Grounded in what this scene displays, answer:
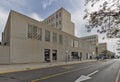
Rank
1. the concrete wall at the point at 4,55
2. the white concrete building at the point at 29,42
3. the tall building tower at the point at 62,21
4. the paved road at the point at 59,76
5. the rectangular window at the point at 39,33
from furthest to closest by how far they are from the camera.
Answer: the tall building tower at the point at 62,21 < the rectangular window at the point at 39,33 < the white concrete building at the point at 29,42 < the concrete wall at the point at 4,55 < the paved road at the point at 59,76

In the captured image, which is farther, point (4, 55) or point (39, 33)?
point (39, 33)

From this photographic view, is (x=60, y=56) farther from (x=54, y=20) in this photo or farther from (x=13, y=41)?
(x=54, y=20)

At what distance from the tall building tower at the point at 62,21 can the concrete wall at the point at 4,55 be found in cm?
4858

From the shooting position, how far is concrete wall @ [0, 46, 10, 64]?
33.6 metres

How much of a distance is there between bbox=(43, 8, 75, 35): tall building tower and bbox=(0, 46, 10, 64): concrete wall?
4858 cm

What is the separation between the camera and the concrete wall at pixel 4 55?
110 feet

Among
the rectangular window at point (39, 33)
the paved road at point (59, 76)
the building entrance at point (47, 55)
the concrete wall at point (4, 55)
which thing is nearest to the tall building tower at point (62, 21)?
the building entrance at point (47, 55)

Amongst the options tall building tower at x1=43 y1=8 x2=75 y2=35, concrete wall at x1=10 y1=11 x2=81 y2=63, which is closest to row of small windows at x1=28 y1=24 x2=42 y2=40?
concrete wall at x1=10 y1=11 x2=81 y2=63

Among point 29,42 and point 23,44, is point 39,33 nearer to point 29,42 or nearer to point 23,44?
point 29,42

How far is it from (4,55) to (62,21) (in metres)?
50.8

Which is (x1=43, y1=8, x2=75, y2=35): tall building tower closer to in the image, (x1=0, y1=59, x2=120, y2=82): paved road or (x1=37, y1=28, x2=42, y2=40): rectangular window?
(x1=37, y1=28, x2=42, y2=40): rectangular window

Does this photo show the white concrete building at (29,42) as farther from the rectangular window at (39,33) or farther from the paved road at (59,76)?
the paved road at (59,76)

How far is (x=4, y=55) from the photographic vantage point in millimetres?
34000

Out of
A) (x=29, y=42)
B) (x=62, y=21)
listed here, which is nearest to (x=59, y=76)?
(x=29, y=42)
